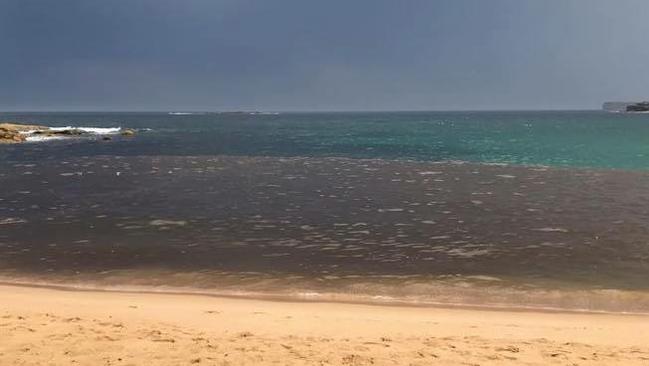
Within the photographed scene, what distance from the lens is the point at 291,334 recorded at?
10.8m

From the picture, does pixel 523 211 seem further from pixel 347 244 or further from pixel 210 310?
pixel 210 310

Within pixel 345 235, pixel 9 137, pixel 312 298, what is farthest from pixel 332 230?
pixel 9 137

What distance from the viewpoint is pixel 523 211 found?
25.6 meters

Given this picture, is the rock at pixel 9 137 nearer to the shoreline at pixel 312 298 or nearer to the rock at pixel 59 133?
the rock at pixel 59 133

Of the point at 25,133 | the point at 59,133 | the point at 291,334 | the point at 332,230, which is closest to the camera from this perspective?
the point at 291,334

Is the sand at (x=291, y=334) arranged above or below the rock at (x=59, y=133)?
below

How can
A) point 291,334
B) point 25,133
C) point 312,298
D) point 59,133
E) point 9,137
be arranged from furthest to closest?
point 59,133
point 25,133
point 9,137
point 312,298
point 291,334

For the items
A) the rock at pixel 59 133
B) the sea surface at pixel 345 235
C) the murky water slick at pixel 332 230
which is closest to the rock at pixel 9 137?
the rock at pixel 59 133

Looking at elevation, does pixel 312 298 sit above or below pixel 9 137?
below

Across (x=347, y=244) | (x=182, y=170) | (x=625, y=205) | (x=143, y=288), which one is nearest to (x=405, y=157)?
(x=182, y=170)

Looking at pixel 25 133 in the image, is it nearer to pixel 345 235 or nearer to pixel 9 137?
pixel 9 137

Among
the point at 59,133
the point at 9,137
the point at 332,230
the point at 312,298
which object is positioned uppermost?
the point at 59,133

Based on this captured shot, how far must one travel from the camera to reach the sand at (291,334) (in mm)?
9391

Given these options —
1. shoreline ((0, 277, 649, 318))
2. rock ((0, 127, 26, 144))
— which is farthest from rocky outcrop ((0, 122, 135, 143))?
shoreline ((0, 277, 649, 318))
